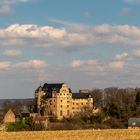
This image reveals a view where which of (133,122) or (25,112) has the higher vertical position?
(25,112)

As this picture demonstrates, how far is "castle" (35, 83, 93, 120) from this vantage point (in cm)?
11844

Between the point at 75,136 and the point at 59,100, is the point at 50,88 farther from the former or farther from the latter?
the point at 75,136

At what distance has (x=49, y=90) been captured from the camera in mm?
123938

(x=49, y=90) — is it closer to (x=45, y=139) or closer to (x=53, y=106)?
(x=53, y=106)

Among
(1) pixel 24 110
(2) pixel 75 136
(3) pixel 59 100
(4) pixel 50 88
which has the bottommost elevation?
(2) pixel 75 136

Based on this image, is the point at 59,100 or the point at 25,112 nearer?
the point at 25,112

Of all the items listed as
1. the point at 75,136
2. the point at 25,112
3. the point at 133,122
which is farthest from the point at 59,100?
the point at 75,136

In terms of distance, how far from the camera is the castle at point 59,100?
389 feet

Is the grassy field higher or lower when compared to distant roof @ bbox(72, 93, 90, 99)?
lower

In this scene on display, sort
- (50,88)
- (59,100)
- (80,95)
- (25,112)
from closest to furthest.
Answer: (25,112), (59,100), (50,88), (80,95)

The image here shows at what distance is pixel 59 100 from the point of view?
399 ft

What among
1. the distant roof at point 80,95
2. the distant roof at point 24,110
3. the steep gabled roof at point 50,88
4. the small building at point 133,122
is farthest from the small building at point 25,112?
the small building at point 133,122

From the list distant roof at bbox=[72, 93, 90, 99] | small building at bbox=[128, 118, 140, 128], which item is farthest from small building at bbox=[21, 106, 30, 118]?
small building at bbox=[128, 118, 140, 128]

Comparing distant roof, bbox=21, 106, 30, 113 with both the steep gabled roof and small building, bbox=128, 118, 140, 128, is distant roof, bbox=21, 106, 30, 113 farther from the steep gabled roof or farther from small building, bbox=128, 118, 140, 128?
small building, bbox=128, 118, 140, 128
